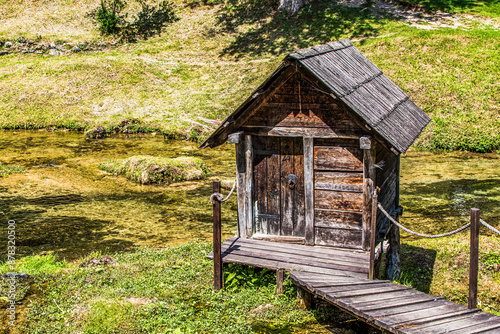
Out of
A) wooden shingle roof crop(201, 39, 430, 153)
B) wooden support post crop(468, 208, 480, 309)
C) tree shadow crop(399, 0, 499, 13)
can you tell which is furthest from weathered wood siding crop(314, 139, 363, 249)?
tree shadow crop(399, 0, 499, 13)

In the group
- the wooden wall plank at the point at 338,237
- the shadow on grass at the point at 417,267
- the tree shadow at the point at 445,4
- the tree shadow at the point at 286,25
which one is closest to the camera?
the wooden wall plank at the point at 338,237

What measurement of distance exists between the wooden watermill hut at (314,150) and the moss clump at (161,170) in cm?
929

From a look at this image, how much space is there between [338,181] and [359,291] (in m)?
2.34

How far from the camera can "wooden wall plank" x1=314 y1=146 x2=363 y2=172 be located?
9180 millimetres

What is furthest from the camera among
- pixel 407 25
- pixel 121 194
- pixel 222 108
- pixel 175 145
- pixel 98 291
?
pixel 407 25

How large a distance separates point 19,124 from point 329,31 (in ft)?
63.4

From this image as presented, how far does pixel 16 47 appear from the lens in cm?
3525

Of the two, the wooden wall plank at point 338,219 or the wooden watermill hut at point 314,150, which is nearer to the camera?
the wooden watermill hut at point 314,150

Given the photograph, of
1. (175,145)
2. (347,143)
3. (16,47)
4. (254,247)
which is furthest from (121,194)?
(16,47)

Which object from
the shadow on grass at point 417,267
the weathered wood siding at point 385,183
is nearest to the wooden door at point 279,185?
the weathered wood siding at point 385,183

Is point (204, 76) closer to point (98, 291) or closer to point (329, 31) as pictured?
point (329, 31)

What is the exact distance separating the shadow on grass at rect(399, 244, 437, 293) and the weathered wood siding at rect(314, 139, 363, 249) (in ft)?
5.57

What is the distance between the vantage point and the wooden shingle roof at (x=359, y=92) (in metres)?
8.77

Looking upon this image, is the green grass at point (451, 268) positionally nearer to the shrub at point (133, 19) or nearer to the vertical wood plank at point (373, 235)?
the vertical wood plank at point (373, 235)
